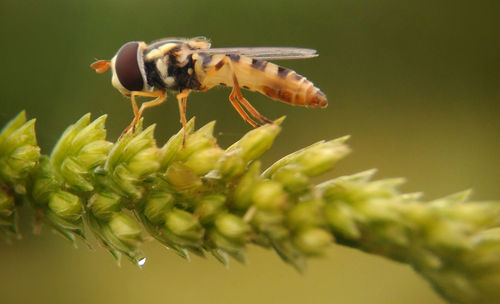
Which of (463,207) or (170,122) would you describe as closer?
(463,207)

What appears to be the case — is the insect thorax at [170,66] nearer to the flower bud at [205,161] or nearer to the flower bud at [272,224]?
the flower bud at [205,161]

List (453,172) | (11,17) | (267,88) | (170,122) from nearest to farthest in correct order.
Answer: (267,88)
(11,17)
(170,122)
(453,172)

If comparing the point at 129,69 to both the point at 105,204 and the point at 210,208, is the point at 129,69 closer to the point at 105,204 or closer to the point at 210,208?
the point at 105,204

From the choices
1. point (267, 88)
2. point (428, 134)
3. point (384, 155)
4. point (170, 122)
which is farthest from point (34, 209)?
point (428, 134)

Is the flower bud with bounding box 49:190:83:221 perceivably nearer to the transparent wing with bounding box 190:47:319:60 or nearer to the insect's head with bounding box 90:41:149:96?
the insect's head with bounding box 90:41:149:96

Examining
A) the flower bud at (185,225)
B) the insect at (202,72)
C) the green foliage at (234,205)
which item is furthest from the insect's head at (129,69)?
the flower bud at (185,225)

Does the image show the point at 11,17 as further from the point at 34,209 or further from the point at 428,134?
the point at 428,134

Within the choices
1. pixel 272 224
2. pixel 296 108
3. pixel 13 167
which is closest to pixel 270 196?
pixel 272 224
